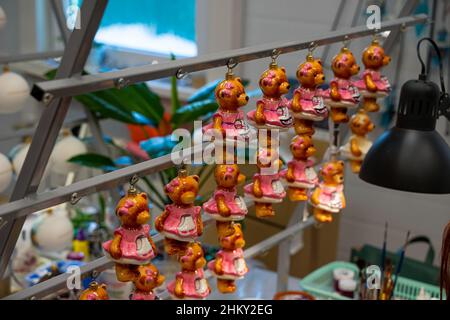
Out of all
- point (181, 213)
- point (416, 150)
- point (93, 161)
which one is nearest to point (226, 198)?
point (181, 213)

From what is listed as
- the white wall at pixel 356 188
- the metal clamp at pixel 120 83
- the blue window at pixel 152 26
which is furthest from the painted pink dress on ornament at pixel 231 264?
the blue window at pixel 152 26

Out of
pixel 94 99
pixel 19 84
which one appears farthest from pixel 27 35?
pixel 19 84

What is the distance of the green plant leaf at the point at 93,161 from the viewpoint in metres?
2.03

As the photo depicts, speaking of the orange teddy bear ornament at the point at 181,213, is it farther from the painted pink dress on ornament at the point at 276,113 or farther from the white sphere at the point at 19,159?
the white sphere at the point at 19,159

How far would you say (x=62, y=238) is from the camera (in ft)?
6.18

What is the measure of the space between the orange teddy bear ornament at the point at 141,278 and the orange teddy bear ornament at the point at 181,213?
0.06 metres

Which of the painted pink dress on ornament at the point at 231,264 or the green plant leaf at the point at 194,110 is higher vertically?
the green plant leaf at the point at 194,110

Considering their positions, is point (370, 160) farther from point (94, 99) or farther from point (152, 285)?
point (94, 99)

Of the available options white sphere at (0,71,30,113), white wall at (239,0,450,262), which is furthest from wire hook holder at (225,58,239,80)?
white wall at (239,0,450,262)

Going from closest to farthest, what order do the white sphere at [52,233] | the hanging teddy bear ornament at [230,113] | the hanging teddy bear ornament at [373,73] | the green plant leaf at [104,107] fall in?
the hanging teddy bear ornament at [230,113] < the hanging teddy bear ornament at [373,73] < the white sphere at [52,233] < the green plant leaf at [104,107]

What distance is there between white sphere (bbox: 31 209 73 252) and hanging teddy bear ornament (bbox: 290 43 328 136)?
28.3 inches

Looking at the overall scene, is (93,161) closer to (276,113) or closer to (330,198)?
(330,198)

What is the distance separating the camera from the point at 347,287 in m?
1.93

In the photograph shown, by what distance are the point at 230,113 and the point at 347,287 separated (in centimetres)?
81
